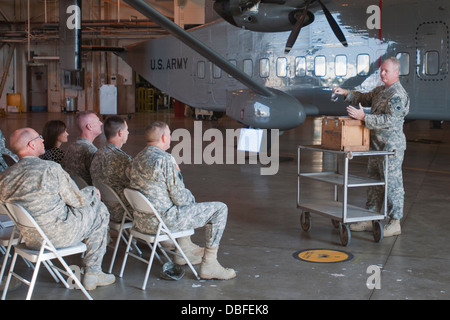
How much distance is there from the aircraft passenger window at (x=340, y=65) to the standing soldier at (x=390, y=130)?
5.72m

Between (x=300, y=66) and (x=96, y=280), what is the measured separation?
9.34 m

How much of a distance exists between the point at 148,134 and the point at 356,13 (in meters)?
8.37

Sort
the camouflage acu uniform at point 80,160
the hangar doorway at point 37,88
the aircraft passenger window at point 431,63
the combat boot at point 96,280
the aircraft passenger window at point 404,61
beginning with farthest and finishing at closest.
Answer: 1. the hangar doorway at point 37,88
2. the aircraft passenger window at point 404,61
3. the aircraft passenger window at point 431,63
4. the camouflage acu uniform at point 80,160
5. the combat boot at point 96,280

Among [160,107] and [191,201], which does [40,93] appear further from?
[191,201]

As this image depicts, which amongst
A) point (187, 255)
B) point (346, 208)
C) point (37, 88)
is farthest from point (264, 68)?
point (37, 88)

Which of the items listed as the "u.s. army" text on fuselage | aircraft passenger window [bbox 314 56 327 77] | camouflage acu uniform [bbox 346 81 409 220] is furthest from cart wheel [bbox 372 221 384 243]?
the "u.s. army" text on fuselage

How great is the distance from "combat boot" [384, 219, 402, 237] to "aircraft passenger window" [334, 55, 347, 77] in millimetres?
6368

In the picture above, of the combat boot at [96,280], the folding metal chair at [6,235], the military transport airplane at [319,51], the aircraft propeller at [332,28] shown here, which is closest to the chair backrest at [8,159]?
the folding metal chair at [6,235]

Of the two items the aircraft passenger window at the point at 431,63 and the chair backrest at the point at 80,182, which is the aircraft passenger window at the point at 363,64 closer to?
the aircraft passenger window at the point at 431,63

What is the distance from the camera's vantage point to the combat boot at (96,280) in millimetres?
4551

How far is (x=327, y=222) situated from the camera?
7.02m

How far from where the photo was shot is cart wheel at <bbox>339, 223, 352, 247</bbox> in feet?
19.4

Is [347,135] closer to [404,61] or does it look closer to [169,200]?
[169,200]

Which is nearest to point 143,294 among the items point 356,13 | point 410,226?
point 410,226
